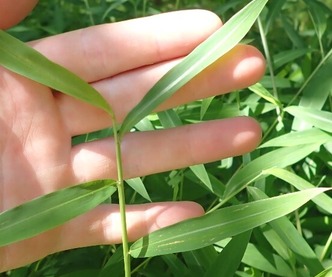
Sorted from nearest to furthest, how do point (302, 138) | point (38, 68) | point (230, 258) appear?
point (38, 68), point (230, 258), point (302, 138)

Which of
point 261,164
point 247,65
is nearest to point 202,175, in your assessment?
point 261,164

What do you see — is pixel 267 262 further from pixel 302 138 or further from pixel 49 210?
pixel 49 210

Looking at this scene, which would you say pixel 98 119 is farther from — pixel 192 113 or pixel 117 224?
pixel 192 113

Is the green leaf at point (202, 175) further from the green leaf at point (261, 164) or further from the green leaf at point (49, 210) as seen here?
the green leaf at point (49, 210)

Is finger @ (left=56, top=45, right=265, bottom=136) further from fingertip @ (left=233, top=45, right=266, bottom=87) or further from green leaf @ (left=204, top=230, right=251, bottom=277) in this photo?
Answer: green leaf @ (left=204, top=230, right=251, bottom=277)

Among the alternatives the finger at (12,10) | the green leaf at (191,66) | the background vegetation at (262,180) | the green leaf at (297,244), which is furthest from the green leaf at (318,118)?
the finger at (12,10)
